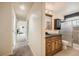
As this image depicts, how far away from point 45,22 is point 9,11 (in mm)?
674

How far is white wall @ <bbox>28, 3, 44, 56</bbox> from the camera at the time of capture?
6.92 ft

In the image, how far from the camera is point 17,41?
211cm

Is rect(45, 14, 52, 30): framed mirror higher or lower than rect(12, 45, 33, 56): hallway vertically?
higher

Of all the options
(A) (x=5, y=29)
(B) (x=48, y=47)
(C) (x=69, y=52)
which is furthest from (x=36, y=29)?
(C) (x=69, y=52)

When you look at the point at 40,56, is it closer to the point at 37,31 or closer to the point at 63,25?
the point at 37,31

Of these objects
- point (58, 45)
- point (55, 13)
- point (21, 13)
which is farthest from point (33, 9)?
point (58, 45)

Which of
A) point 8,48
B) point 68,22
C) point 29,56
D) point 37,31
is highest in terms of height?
point 68,22

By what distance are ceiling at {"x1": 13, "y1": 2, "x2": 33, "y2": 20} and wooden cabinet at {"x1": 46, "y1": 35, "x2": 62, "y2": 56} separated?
0.60 m

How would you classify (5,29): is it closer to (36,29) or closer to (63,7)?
(36,29)

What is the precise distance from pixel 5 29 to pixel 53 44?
906 mm

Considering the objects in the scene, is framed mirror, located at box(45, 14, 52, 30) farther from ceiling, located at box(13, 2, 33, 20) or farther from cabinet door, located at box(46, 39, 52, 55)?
ceiling, located at box(13, 2, 33, 20)

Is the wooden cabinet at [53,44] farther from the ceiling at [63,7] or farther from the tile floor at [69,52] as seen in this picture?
the ceiling at [63,7]

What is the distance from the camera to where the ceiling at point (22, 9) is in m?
2.09

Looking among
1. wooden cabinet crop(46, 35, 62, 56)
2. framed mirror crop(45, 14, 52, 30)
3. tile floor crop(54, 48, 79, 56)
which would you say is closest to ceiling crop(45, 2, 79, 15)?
framed mirror crop(45, 14, 52, 30)
